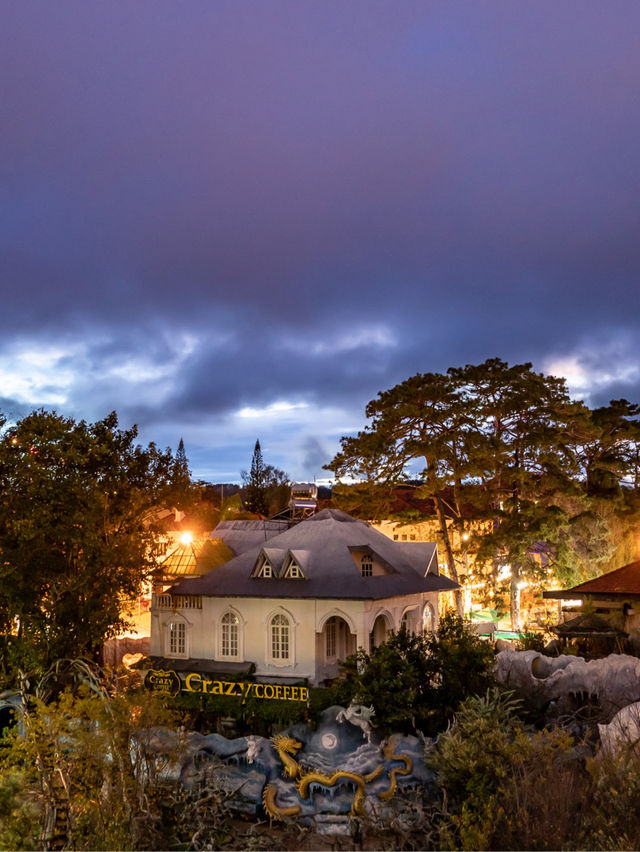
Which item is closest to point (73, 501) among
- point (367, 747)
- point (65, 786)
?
point (65, 786)

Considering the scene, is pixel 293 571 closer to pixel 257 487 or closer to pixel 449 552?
pixel 449 552

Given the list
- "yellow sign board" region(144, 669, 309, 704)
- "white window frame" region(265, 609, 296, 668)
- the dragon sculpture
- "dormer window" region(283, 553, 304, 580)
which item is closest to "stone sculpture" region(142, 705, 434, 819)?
the dragon sculpture

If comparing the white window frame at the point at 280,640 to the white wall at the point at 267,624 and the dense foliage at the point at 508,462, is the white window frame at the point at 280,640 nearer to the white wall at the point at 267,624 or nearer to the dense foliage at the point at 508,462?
the white wall at the point at 267,624

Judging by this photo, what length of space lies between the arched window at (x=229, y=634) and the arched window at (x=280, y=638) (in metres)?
1.48

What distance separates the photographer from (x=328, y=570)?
2753 cm

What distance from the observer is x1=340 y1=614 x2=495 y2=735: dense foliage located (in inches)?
826

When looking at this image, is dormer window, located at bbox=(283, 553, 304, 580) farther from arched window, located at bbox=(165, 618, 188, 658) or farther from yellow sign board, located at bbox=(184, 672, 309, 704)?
arched window, located at bbox=(165, 618, 188, 658)

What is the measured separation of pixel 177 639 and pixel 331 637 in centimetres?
620

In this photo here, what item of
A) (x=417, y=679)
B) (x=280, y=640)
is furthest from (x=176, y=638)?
(x=417, y=679)

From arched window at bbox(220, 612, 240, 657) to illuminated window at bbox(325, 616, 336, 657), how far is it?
11.5 feet

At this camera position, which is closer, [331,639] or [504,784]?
[504,784]

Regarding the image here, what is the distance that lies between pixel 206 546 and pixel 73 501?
6.97 meters

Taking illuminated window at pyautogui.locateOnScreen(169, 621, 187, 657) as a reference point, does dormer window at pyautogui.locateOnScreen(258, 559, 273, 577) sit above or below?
above

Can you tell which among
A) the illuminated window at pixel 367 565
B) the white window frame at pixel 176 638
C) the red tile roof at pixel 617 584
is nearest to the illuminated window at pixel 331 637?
the illuminated window at pixel 367 565
